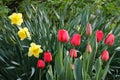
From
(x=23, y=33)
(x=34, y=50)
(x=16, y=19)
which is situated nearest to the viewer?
(x=34, y=50)

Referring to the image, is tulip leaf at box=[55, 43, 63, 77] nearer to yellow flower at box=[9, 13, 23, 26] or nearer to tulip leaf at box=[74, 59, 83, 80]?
tulip leaf at box=[74, 59, 83, 80]

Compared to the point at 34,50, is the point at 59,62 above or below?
above

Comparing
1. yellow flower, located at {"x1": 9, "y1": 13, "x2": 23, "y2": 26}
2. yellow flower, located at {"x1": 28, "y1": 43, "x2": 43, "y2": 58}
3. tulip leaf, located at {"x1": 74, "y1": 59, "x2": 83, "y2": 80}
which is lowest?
yellow flower, located at {"x1": 28, "y1": 43, "x2": 43, "y2": 58}

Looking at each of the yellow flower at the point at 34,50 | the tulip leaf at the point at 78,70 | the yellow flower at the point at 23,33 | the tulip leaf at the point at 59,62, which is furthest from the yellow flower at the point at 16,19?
the tulip leaf at the point at 78,70

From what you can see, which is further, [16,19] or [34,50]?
[16,19]

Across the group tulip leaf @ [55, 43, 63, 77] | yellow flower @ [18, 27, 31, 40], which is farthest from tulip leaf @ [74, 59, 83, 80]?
yellow flower @ [18, 27, 31, 40]

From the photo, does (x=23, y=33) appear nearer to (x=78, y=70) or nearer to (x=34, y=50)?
(x=34, y=50)

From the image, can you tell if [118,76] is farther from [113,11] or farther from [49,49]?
→ [113,11]

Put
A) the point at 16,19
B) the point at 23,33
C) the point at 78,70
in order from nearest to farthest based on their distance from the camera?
1. the point at 78,70
2. the point at 23,33
3. the point at 16,19

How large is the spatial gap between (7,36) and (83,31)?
797 mm

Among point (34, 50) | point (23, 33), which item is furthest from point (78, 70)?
point (23, 33)

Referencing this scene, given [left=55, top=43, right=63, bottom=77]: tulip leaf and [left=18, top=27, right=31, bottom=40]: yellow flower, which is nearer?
[left=55, top=43, right=63, bottom=77]: tulip leaf

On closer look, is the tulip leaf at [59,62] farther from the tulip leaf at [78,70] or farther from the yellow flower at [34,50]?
the yellow flower at [34,50]

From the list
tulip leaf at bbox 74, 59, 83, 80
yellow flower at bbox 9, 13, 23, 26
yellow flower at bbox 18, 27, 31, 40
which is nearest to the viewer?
tulip leaf at bbox 74, 59, 83, 80
